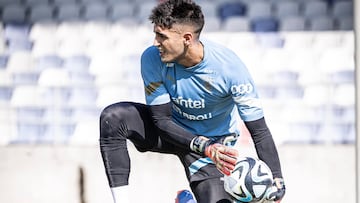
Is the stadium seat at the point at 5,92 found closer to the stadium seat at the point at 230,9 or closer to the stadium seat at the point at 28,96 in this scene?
the stadium seat at the point at 28,96

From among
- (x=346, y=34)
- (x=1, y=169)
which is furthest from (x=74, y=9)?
(x=346, y=34)

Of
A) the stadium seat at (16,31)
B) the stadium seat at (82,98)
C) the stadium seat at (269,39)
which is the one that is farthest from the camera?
the stadium seat at (16,31)

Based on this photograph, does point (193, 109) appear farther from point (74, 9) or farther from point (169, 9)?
point (74, 9)

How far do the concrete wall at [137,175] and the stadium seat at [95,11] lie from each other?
54.5 inches

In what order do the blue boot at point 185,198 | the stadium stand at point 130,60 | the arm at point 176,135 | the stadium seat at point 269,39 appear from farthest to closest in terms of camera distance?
the stadium seat at point 269,39 < the stadium stand at point 130,60 < the blue boot at point 185,198 < the arm at point 176,135

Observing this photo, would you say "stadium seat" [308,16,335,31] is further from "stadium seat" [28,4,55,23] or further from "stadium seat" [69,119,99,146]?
"stadium seat" [28,4,55,23]

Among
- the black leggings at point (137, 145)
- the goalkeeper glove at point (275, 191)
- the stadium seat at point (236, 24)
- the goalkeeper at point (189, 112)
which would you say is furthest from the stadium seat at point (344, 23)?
the goalkeeper glove at point (275, 191)

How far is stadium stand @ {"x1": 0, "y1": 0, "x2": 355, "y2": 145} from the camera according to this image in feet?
28.1

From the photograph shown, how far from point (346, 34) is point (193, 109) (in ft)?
10.8

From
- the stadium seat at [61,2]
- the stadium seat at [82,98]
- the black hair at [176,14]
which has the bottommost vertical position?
the stadium seat at [82,98]

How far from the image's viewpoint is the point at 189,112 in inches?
232

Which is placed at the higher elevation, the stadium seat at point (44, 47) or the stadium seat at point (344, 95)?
the stadium seat at point (44, 47)

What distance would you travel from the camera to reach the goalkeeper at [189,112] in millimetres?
5574

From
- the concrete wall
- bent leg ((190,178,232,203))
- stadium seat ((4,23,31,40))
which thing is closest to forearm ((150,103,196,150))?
bent leg ((190,178,232,203))
